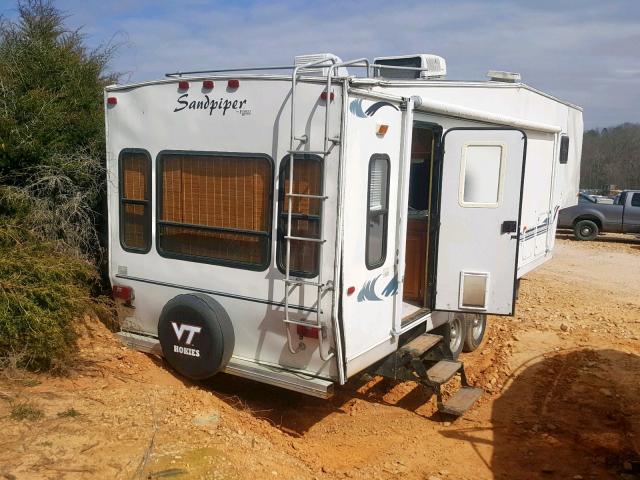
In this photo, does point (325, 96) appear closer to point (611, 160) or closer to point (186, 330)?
point (186, 330)

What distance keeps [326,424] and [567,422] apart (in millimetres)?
Result: 2215

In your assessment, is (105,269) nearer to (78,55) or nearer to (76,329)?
(76,329)

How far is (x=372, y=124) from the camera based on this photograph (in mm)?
4891

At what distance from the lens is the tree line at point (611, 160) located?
5112 centimetres

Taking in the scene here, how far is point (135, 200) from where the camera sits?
19.0ft

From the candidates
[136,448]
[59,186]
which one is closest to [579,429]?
[136,448]

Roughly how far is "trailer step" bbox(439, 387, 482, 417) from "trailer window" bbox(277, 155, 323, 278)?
6.40ft

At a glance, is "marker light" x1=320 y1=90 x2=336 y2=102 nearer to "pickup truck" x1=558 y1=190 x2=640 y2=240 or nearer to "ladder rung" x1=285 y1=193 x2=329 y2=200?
"ladder rung" x1=285 y1=193 x2=329 y2=200

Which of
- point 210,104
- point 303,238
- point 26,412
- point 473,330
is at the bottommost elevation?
point 473,330

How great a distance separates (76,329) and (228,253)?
63.8 inches

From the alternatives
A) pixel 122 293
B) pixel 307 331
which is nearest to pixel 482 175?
pixel 307 331

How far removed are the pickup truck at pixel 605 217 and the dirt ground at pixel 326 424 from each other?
1216cm

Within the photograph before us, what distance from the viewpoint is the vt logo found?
530 centimetres

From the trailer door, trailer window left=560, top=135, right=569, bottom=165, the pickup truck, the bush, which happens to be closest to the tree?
the bush
